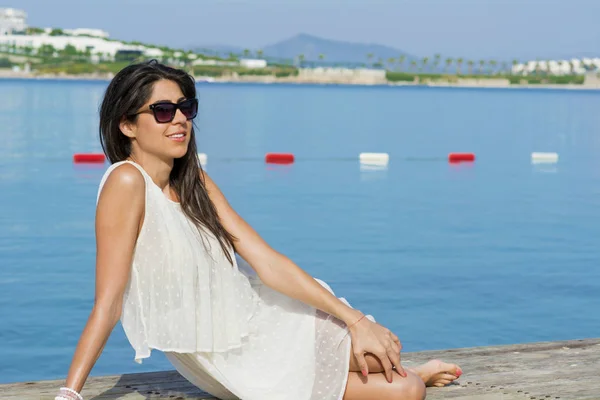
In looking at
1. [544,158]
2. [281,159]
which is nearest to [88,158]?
[281,159]

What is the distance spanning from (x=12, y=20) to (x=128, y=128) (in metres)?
179

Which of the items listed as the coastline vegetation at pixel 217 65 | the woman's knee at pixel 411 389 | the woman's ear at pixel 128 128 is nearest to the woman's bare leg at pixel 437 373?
the woman's knee at pixel 411 389

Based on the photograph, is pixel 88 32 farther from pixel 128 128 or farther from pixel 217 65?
pixel 128 128

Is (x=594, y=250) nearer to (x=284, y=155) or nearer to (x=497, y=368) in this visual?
(x=497, y=368)

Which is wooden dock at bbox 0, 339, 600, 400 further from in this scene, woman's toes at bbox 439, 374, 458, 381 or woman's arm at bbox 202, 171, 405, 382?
woman's arm at bbox 202, 171, 405, 382

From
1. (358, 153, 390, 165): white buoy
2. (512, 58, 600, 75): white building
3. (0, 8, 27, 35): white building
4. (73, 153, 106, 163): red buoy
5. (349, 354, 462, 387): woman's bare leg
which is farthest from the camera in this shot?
(0, 8, 27, 35): white building

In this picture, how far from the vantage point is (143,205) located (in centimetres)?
270

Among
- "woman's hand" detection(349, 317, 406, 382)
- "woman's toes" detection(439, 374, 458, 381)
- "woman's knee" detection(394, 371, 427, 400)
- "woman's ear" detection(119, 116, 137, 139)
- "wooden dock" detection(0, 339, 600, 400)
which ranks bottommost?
"wooden dock" detection(0, 339, 600, 400)

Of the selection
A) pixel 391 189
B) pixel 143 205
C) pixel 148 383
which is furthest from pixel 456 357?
pixel 391 189

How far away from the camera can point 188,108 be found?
281cm

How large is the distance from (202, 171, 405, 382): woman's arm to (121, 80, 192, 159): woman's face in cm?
21

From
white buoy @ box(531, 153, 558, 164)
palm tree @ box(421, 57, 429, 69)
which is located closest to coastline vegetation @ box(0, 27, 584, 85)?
palm tree @ box(421, 57, 429, 69)

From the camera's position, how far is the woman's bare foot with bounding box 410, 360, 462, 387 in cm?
326

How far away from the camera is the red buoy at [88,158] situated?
61.1ft
